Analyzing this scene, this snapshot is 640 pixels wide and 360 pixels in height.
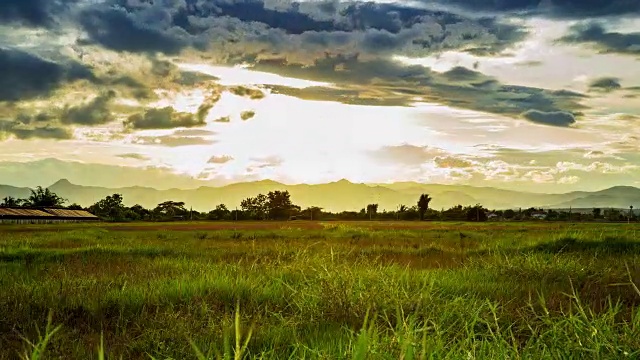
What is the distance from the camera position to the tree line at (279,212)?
8181cm

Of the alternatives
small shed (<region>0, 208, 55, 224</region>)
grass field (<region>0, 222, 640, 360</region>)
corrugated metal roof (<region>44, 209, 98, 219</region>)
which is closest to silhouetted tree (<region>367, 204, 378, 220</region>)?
corrugated metal roof (<region>44, 209, 98, 219</region>)

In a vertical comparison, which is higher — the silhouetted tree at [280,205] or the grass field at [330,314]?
the silhouetted tree at [280,205]

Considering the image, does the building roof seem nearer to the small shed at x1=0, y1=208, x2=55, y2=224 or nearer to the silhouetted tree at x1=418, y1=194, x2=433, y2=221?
the small shed at x1=0, y1=208, x2=55, y2=224

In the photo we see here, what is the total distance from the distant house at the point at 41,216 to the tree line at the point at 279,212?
3762 millimetres

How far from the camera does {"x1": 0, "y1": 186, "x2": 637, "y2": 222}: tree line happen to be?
268 ft

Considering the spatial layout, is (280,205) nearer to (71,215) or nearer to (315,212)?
(315,212)

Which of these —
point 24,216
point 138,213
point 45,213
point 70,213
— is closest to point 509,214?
point 138,213

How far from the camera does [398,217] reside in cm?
8656

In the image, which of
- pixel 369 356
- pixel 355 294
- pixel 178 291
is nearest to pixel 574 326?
pixel 369 356

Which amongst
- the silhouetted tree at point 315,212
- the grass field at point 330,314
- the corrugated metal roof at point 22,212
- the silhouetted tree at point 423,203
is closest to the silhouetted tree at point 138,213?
the corrugated metal roof at point 22,212

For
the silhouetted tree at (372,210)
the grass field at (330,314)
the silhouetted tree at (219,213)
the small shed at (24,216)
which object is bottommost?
the grass field at (330,314)

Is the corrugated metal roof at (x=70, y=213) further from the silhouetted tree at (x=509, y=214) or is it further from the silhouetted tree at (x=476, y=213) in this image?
the silhouetted tree at (x=509, y=214)

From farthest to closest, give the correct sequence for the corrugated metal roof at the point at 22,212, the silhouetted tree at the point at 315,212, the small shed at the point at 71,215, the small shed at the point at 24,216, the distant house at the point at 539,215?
the distant house at the point at 539,215
the silhouetted tree at the point at 315,212
the small shed at the point at 71,215
the corrugated metal roof at the point at 22,212
the small shed at the point at 24,216

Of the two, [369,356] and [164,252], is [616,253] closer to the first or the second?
[164,252]
